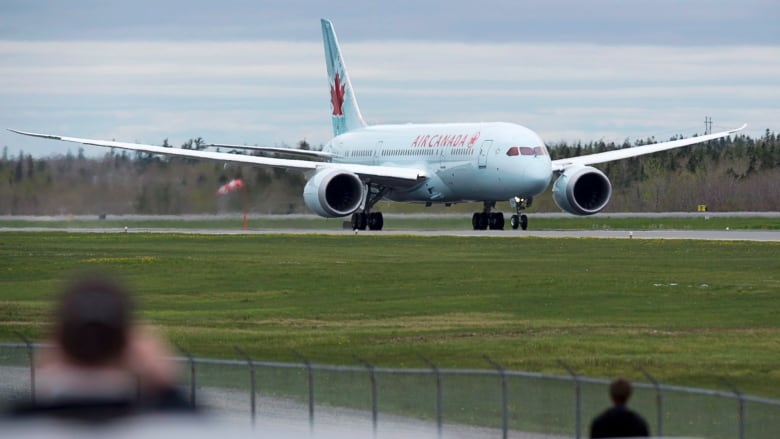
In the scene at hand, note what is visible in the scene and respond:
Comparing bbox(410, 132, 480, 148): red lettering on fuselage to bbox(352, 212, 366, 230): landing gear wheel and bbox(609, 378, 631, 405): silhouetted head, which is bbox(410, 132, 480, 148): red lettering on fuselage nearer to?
bbox(352, 212, 366, 230): landing gear wheel

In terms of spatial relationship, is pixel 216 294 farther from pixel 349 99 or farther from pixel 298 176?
pixel 349 99

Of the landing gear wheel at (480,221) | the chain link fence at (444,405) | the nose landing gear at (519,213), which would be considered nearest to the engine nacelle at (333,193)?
the landing gear wheel at (480,221)

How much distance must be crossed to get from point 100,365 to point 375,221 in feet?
213

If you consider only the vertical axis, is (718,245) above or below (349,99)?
below

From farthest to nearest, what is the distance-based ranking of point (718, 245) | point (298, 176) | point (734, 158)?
1. point (734, 158)
2. point (298, 176)
3. point (718, 245)

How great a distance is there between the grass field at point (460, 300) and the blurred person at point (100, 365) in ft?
58.5

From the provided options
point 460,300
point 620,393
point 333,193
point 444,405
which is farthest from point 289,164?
point 620,393

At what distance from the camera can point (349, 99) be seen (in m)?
80.6

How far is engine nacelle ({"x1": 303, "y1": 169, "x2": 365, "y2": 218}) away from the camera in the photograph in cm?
6462

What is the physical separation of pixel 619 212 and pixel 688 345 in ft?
219

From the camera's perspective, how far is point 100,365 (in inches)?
198

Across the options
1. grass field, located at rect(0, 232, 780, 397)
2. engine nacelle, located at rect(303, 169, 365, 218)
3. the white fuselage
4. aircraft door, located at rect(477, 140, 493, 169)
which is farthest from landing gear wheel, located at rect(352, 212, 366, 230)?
grass field, located at rect(0, 232, 780, 397)

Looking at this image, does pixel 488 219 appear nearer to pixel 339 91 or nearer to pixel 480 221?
pixel 480 221

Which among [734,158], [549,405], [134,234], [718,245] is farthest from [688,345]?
[734,158]
